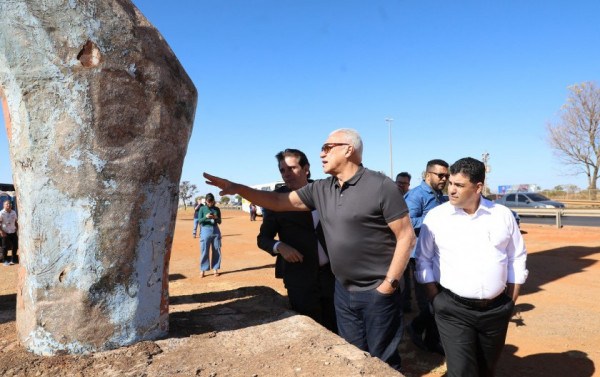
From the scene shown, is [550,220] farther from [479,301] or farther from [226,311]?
[226,311]

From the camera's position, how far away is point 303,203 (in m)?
2.99

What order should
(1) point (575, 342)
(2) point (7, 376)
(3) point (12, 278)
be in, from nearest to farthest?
(2) point (7, 376), (1) point (575, 342), (3) point (12, 278)

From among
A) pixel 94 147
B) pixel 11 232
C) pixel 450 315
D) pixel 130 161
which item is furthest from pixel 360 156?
pixel 11 232

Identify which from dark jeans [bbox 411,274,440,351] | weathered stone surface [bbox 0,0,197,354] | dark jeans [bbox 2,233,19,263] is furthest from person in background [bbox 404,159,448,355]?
dark jeans [bbox 2,233,19,263]

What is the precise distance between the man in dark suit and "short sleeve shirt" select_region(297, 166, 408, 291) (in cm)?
62

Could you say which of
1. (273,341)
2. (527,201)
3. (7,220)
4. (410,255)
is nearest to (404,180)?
(410,255)

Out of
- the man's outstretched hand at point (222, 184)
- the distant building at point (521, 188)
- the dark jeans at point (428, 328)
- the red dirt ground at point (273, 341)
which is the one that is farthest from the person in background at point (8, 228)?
the distant building at point (521, 188)

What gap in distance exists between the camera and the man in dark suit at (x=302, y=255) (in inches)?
128

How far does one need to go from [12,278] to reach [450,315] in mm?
8459

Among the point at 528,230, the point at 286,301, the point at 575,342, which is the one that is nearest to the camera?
the point at 286,301

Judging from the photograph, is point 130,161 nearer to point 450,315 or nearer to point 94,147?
point 94,147

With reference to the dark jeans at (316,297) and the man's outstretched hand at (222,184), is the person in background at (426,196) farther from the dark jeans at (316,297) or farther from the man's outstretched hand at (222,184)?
the man's outstretched hand at (222,184)

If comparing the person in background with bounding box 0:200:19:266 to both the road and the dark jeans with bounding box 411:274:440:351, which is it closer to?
the dark jeans with bounding box 411:274:440:351

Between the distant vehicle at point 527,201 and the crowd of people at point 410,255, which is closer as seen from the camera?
the crowd of people at point 410,255
